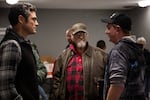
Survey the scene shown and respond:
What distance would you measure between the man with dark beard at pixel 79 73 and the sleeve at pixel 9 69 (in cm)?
151

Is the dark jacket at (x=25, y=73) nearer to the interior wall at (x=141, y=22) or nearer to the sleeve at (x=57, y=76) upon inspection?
the sleeve at (x=57, y=76)

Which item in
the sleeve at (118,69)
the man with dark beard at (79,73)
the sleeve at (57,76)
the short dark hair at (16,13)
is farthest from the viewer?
the sleeve at (57,76)

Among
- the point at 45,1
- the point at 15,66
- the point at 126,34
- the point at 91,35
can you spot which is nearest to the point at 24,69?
the point at 15,66

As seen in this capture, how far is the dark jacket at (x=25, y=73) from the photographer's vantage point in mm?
2098

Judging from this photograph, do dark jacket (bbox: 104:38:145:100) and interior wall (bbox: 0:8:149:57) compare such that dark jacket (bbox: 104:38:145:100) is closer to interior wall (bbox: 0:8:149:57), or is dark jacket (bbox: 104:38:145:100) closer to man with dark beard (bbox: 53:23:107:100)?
man with dark beard (bbox: 53:23:107:100)

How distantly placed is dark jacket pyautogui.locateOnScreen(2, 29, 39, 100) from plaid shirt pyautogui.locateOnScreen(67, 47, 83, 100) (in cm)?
133

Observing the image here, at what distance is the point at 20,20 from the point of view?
223 centimetres

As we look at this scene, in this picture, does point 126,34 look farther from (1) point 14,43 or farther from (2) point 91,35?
(2) point 91,35

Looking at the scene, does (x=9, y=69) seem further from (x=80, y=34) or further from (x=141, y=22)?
(x=141, y=22)

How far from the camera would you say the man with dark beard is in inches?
136

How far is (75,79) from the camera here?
3506mm

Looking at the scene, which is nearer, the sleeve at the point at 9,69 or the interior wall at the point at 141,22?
the sleeve at the point at 9,69

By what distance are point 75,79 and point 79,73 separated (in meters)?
0.08

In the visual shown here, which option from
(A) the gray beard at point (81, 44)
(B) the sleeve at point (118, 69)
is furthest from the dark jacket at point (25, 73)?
(A) the gray beard at point (81, 44)
